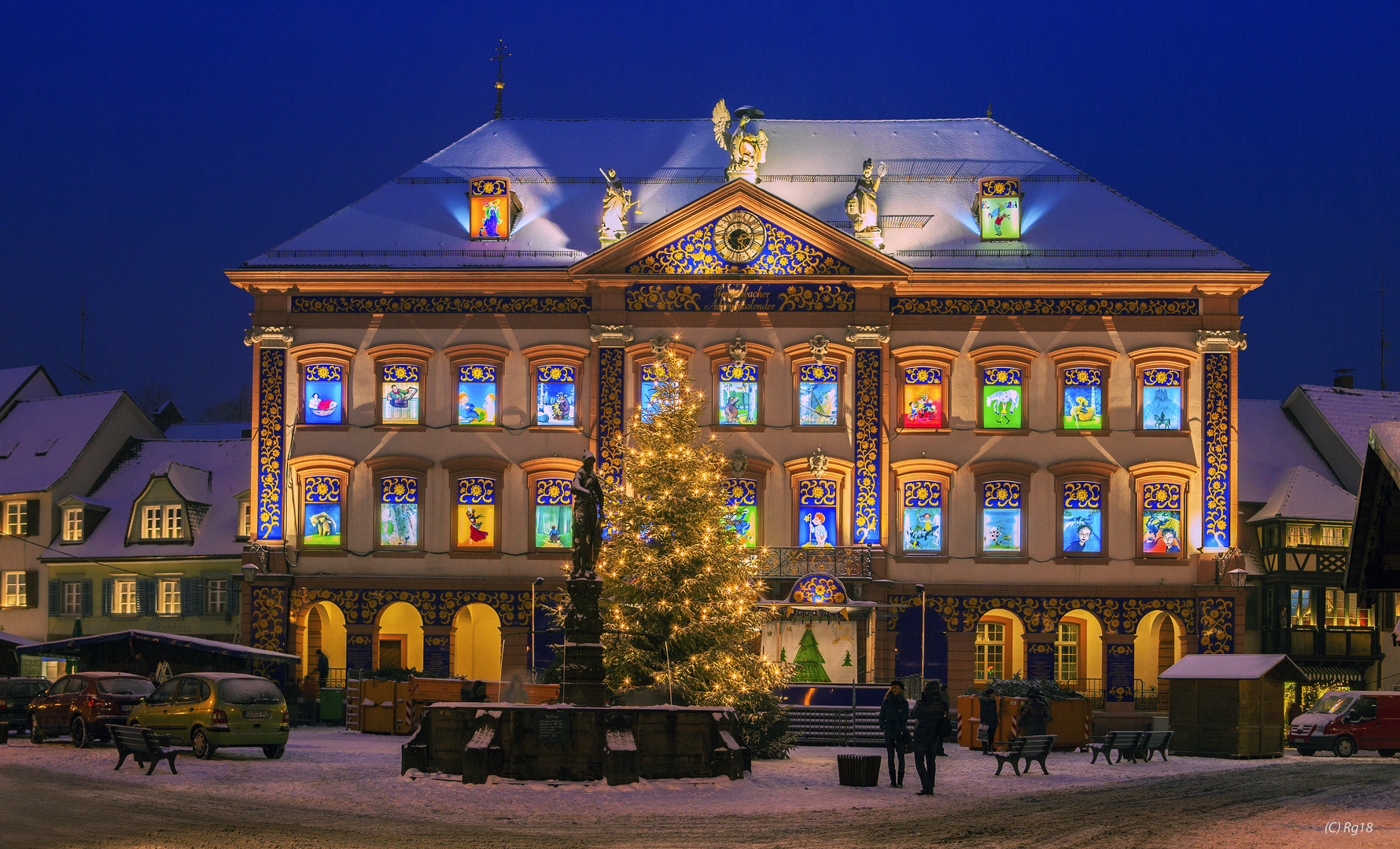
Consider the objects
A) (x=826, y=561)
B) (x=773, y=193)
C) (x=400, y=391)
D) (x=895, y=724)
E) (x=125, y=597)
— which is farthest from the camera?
(x=125, y=597)

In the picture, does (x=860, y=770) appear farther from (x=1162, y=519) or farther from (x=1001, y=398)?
(x=1162, y=519)

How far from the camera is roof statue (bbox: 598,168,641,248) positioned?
1791 inches

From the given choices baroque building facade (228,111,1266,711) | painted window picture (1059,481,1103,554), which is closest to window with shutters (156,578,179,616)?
baroque building facade (228,111,1266,711)

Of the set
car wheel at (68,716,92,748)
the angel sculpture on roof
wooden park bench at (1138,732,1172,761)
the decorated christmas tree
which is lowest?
wooden park bench at (1138,732,1172,761)

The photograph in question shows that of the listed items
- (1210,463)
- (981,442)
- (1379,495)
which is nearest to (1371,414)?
(1210,463)

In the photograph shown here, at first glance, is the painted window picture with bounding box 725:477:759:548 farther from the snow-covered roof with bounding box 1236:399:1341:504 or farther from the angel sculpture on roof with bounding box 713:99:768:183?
the snow-covered roof with bounding box 1236:399:1341:504

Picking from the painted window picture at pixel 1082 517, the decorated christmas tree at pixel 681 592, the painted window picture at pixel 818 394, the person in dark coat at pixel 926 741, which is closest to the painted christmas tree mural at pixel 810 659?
the painted window picture at pixel 818 394

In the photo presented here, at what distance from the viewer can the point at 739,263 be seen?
147ft

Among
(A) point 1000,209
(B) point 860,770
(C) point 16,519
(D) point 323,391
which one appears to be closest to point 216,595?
(C) point 16,519

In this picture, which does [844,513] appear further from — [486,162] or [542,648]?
[486,162]

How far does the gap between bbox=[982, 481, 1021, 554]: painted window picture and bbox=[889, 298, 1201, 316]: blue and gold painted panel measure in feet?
15.6

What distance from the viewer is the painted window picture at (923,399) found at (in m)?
44.8

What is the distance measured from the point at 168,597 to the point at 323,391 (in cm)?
1040

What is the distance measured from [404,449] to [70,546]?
14483mm
